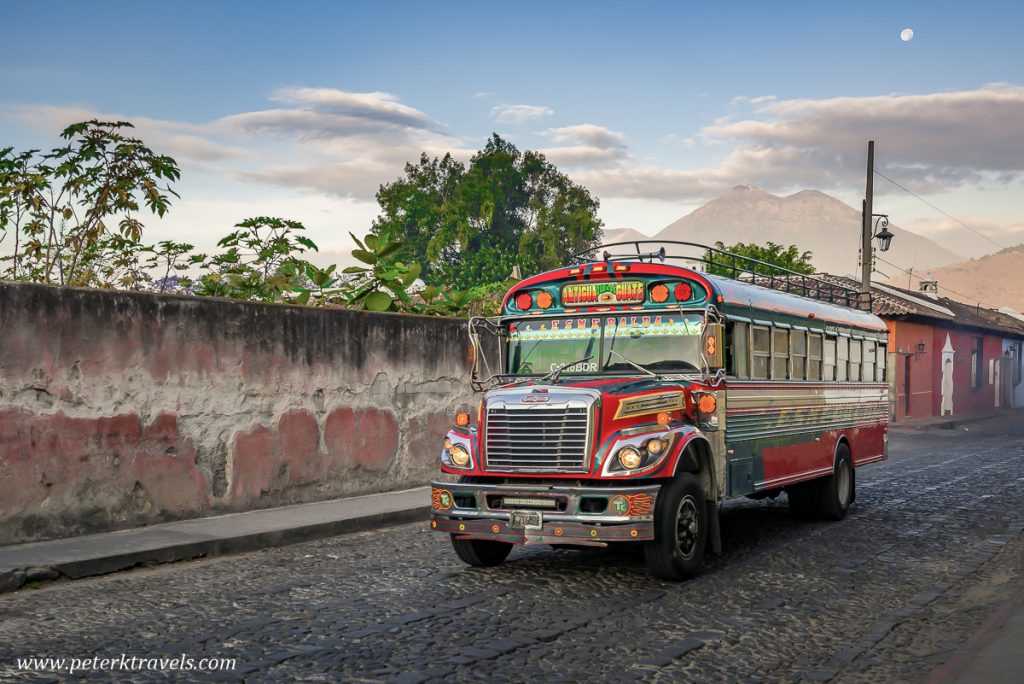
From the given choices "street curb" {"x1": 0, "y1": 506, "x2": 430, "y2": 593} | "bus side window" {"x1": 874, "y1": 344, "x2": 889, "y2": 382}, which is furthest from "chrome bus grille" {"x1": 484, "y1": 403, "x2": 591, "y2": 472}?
"bus side window" {"x1": 874, "y1": 344, "x2": 889, "y2": 382}

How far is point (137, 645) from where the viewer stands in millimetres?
6410

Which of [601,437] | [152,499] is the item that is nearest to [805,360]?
[601,437]

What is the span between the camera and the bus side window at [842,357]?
12.8 meters

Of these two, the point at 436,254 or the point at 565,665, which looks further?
the point at 436,254

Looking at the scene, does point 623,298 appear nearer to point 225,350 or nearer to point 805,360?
point 805,360

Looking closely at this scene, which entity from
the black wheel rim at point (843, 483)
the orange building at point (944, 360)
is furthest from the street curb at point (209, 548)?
the orange building at point (944, 360)

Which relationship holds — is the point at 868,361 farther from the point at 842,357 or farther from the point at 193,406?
the point at 193,406

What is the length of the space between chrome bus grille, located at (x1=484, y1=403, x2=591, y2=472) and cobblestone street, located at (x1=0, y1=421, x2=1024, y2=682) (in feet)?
3.12

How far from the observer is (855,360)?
1351 cm

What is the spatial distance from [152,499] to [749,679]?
22.5 feet

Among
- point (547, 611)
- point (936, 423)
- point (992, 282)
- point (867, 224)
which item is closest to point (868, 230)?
point (867, 224)

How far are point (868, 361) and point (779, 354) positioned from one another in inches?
153

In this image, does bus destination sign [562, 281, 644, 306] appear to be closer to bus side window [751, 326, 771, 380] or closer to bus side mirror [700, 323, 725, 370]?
bus side mirror [700, 323, 725, 370]

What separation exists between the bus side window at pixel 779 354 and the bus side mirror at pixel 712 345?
65.5 inches
